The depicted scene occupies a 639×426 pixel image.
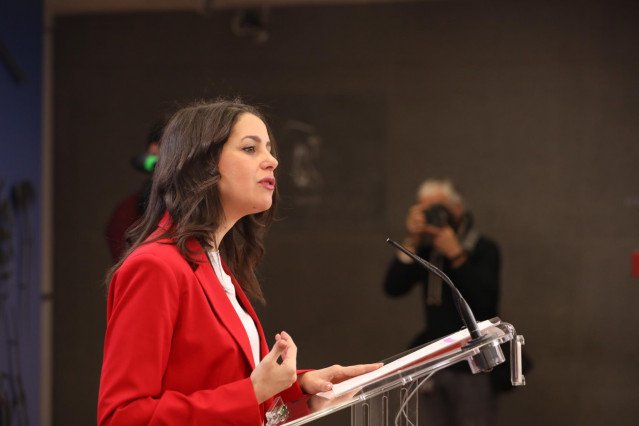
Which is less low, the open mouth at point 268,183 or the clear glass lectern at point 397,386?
the open mouth at point 268,183

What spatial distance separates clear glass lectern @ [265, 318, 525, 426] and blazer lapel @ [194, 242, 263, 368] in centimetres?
14

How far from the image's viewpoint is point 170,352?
1247 millimetres

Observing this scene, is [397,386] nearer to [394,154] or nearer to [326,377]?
[326,377]

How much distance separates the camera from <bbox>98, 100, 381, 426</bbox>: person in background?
1.17 meters

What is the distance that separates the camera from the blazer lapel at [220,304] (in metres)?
1.30

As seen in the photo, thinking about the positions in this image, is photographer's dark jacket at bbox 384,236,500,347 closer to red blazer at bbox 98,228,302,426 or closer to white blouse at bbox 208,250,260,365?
white blouse at bbox 208,250,260,365

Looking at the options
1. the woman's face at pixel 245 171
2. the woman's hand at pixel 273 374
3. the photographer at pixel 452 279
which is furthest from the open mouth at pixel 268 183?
the photographer at pixel 452 279

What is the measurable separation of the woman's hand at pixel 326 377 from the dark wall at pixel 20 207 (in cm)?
255

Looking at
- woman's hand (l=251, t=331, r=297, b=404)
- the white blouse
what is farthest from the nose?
woman's hand (l=251, t=331, r=297, b=404)

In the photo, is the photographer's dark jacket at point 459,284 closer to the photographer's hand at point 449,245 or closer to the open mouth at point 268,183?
the photographer's hand at point 449,245

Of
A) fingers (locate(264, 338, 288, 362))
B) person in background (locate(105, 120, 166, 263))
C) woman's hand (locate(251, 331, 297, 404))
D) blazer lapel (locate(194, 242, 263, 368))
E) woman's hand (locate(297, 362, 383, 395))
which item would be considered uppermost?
person in background (locate(105, 120, 166, 263))

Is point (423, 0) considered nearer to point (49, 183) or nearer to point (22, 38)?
point (22, 38)

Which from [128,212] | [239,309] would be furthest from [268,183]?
[128,212]

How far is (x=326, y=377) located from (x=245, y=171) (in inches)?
18.5
